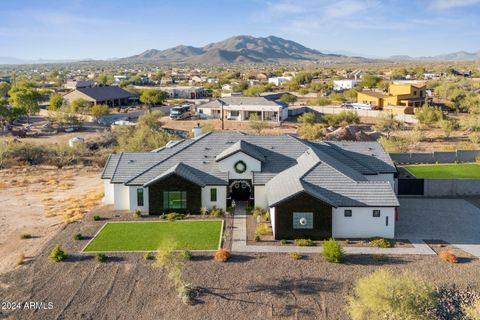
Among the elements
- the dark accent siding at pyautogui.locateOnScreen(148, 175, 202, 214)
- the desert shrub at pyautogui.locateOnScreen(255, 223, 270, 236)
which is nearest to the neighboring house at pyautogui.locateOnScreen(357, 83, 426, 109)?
the dark accent siding at pyautogui.locateOnScreen(148, 175, 202, 214)

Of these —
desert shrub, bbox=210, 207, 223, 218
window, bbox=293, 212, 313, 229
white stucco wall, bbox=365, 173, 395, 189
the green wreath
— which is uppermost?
the green wreath

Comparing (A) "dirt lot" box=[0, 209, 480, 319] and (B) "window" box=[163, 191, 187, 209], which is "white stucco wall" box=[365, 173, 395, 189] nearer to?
(A) "dirt lot" box=[0, 209, 480, 319]

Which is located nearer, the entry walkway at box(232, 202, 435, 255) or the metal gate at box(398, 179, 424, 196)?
the entry walkway at box(232, 202, 435, 255)

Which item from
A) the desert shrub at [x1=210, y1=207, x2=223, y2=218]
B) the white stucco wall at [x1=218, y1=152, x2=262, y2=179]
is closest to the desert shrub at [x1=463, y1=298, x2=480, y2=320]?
the desert shrub at [x1=210, y1=207, x2=223, y2=218]

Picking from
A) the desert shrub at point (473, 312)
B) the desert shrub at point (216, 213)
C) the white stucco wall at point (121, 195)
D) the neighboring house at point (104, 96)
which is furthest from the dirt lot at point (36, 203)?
the neighboring house at point (104, 96)

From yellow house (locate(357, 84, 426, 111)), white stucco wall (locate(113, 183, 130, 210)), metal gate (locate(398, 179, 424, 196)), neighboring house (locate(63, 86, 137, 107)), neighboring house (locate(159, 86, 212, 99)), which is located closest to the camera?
white stucco wall (locate(113, 183, 130, 210))

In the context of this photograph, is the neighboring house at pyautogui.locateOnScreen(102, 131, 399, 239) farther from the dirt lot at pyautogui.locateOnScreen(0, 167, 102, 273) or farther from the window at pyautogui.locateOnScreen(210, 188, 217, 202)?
the dirt lot at pyautogui.locateOnScreen(0, 167, 102, 273)

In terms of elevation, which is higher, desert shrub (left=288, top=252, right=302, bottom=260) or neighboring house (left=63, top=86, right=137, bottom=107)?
neighboring house (left=63, top=86, right=137, bottom=107)

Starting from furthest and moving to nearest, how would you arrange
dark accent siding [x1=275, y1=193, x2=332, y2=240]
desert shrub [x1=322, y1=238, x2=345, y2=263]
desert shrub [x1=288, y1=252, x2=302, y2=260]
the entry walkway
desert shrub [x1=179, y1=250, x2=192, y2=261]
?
1. dark accent siding [x1=275, y1=193, x2=332, y2=240]
2. the entry walkway
3. desert shrub [x1=288, y1=252, x2=302, y2=260]
4. desert shrub [x1=322, y1=238, x2=345, y2=263]
5. desert shrub [x1=179, y1=250, x2=192, y2=261]
